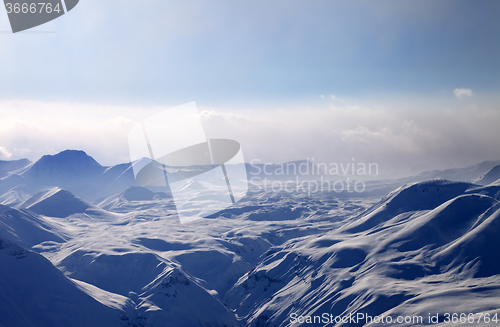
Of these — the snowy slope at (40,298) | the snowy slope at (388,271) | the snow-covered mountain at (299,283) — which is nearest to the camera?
the snowy slope at (40,298)

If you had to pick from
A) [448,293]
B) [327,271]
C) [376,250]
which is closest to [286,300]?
[327,271]

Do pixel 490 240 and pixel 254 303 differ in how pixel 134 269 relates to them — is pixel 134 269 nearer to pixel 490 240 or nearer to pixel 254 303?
pixel 254 303

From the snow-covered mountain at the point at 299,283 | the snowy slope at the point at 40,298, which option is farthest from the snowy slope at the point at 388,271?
the snowy slope at the point at 40,298

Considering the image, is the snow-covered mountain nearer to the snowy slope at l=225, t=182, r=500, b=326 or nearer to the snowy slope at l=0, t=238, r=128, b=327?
the snowy slope at l=0, t=238, r=128, b=327

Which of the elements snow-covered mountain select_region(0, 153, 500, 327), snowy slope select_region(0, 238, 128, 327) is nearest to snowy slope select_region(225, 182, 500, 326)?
snow-covered mountain select_region(0, 153, 500, 327)

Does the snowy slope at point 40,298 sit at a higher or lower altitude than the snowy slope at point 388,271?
higher

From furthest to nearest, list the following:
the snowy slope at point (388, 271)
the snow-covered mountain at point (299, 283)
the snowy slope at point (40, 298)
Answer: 1. the snowy slope at point (388, 271)
2. the snow-covered mountain at point (299, 283)
3. the snowy slope at point (40, 298)

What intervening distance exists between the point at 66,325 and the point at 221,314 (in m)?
71.6

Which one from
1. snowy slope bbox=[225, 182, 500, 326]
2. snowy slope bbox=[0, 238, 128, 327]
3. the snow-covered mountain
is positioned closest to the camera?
snowy slope bbox=[0, 238, 128, 327]

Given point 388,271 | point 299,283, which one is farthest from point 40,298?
point 388,271

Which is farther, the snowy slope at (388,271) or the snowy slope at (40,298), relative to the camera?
the snowy slope at (388,271)

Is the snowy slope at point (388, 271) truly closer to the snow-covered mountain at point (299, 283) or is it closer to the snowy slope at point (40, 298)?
the snow-covered mountain at point (299, 283)

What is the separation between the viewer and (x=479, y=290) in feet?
344

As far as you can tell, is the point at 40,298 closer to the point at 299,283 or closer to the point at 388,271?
the point at 299,283
